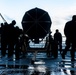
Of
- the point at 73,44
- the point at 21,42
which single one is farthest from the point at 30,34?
the point at 73,44

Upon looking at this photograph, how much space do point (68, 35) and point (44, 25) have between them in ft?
17.7

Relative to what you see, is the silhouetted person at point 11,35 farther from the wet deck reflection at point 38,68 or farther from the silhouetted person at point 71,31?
the wet deck reflection at point 38,68

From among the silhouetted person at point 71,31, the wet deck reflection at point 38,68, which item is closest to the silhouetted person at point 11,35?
the silhouetted person at point 71,31

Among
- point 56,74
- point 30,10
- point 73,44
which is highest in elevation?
point 30,10

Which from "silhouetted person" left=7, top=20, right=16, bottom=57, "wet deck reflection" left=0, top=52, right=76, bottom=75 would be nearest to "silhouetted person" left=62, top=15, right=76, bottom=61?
"wet deck reflection" left=0, top=52, right=76, bottom=75

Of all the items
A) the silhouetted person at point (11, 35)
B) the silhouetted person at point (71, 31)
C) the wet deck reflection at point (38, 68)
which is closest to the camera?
the wet deck reflection at point (38, 68)

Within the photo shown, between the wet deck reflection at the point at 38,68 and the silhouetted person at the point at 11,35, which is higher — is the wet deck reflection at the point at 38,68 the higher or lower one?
the lower one

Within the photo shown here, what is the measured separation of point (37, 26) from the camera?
1814cm

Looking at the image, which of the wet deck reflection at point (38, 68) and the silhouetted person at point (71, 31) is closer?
the wet deck reflection at point (38, 68)

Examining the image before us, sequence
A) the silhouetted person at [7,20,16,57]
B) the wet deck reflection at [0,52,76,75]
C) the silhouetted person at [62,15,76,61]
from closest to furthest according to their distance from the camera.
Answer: the wet deck reflection at [0,52,76,75]
the silhouetted person at [62,15,76,61]
the silhouetted person at [7,20,16,57]

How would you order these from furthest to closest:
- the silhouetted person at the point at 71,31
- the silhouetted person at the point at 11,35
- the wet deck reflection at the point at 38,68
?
the silhouetted person at the point at 11,35
the silhouetted person at the point at 71,31
the wet deck reflection at the point at 38,68

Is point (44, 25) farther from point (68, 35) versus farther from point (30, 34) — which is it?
point (68, 35)

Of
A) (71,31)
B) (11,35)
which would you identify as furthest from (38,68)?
(11,35)

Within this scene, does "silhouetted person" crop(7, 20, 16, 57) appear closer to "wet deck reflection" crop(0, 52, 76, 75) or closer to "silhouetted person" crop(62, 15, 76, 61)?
"silhouetted person" crop(62, 15, 76, 61)
